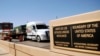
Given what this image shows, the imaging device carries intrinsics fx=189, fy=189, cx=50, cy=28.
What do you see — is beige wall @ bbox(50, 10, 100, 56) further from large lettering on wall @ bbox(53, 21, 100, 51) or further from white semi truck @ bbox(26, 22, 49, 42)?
white semi truck @ bbox(26, 22, 49, 42)

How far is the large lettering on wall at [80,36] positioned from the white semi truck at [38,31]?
13972 millimetres

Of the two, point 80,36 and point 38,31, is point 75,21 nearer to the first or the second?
point 80,36

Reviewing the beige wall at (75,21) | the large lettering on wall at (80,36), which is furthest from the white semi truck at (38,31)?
the large lettering on wall at (80,36)

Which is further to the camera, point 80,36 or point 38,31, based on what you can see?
point 38,31

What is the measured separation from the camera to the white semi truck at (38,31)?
2031 centimetres

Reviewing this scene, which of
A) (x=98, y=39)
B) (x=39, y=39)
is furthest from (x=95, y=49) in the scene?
(x=39, y=39)

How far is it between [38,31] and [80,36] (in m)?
16.6

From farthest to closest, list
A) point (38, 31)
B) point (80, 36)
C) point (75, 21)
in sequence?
point (38, 31) < point (75, 21) < point (80, 36)

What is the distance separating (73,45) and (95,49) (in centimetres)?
97

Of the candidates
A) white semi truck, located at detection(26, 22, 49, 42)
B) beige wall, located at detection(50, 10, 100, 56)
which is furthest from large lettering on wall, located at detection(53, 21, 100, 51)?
white semi truck, located at detection(26, 22, 49, 42)

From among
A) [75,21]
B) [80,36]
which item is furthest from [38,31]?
[80,36]

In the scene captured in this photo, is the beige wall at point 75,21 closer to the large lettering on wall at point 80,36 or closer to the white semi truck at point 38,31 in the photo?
the large lettering on wall at point 80,36

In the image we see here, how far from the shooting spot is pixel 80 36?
5016mm

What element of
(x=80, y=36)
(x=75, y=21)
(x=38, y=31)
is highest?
(x=38, y=31)
